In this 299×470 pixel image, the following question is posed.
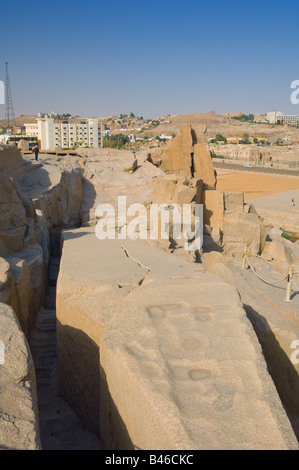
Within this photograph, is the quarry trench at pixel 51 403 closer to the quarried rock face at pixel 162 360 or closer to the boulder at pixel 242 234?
the quarried rock face at pixel 162 360

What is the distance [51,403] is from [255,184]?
26.5 m

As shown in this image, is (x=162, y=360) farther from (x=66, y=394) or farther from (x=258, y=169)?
(x=258, y=169)

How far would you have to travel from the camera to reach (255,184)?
28.8 metres

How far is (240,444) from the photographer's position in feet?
7.44

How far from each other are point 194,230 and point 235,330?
15.5 ft

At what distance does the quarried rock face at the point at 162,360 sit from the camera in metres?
2.42

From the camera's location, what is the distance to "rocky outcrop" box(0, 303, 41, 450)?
2.18 metres

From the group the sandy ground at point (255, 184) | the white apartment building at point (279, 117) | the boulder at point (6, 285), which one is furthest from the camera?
the white apartment building at point (279, 117)

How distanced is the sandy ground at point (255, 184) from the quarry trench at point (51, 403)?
1857 cm

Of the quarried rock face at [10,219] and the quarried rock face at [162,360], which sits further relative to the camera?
the quarried rock face at [10,219]

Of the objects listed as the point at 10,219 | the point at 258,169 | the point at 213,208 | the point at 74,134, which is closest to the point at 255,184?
the point at 258,169

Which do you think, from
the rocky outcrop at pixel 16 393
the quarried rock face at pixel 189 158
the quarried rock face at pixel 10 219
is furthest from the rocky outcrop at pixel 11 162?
the rocky outcrop at pixel 16 393

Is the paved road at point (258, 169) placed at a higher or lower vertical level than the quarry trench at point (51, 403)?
higher
